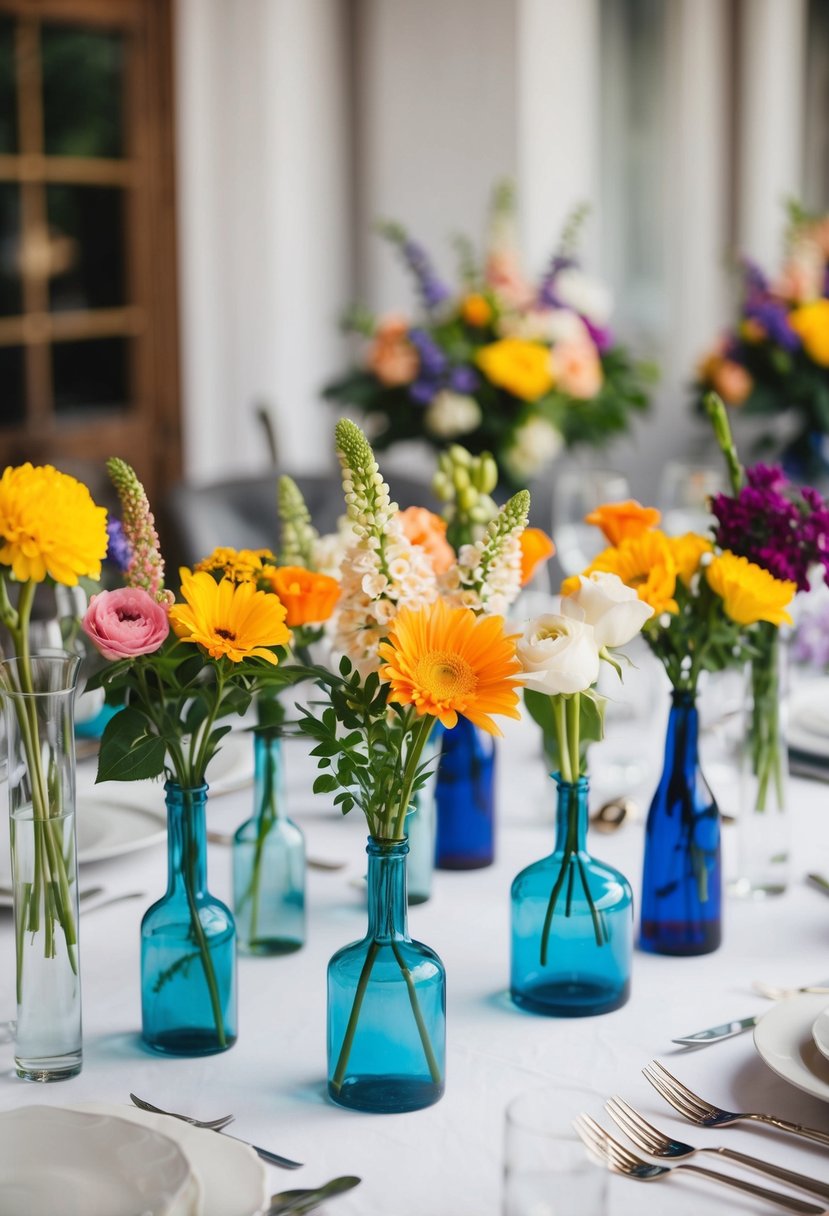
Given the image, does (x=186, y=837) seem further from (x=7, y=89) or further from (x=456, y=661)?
(x=7, y=89)

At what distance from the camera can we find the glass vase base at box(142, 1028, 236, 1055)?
101 centimetres

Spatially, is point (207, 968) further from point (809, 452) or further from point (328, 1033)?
point (809, 452)

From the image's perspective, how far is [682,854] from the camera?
3.84 ft

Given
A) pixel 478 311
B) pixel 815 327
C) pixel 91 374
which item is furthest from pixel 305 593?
pixel 91 374

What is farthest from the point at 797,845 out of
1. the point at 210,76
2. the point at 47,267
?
the point at 210,76

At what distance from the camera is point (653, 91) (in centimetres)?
447

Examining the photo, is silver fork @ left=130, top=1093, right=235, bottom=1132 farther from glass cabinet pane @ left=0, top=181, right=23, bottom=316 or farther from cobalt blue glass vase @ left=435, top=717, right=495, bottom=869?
glass cabinet pane @ left=0, top=181, right=23, bottom=316

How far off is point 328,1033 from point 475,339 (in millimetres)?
1942

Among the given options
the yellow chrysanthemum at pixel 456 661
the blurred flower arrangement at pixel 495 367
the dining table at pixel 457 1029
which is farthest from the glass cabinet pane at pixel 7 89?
the yellow chrysanthemum at pixel 456 661

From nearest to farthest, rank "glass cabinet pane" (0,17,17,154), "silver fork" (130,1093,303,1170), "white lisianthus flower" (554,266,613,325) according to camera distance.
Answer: "silver fork" (130,1093,303,1170) < "white lisianthus flower" (554,266,613,325) < "glass cabinet pane" (0,17,17,154)

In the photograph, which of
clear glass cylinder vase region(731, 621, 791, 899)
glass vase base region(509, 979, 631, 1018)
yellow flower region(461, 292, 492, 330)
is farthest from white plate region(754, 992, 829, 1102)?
yellow flower region(461, 292, 492, 330)

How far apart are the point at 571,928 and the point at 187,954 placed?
27 centimetres

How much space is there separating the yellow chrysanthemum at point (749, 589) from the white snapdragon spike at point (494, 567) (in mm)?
168

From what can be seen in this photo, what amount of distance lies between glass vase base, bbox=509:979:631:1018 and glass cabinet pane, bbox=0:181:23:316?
113 inches
